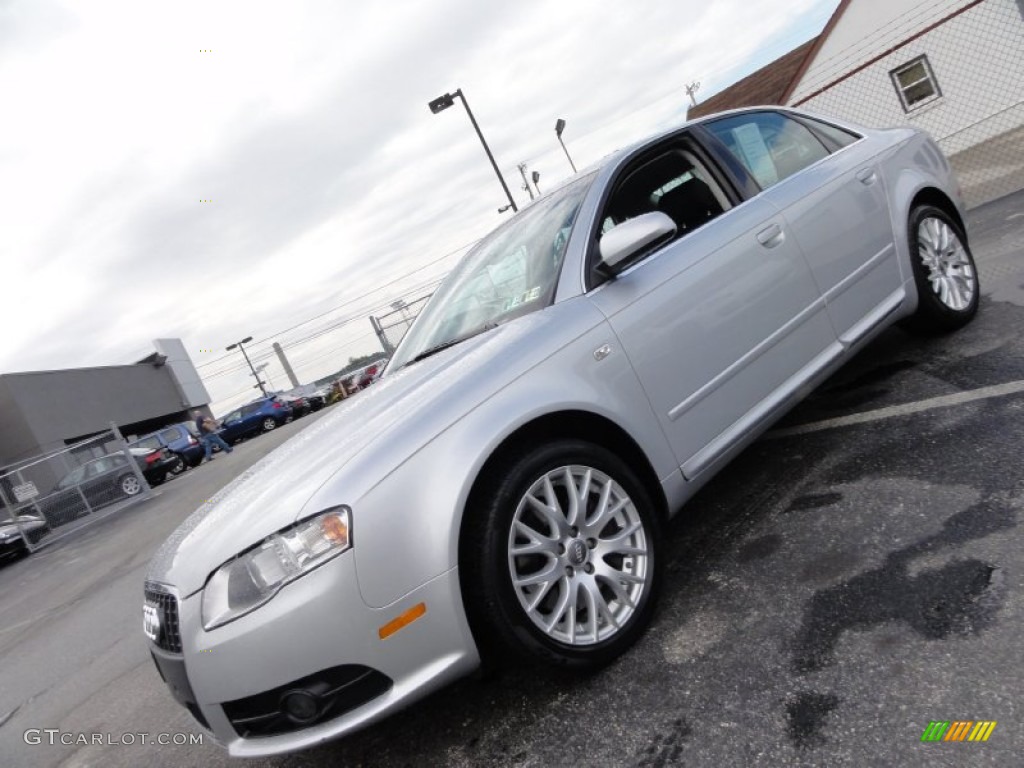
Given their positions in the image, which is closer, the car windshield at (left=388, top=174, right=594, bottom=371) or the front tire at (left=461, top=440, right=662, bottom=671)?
the front tire at (left=461, top=440, right=662, bottom=671)

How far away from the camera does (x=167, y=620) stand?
2217 mm

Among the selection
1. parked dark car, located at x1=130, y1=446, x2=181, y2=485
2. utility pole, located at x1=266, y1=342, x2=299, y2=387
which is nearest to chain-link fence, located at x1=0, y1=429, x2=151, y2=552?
parked dark car, located at x1=130, y1=446, x2=181, y2=485

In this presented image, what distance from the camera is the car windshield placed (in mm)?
2895

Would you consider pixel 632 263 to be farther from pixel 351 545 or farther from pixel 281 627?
pixel 281 627

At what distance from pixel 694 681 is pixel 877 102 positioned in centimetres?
2196

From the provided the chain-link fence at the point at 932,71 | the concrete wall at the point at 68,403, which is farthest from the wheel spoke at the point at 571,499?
the concrete wall at the point at 68,403

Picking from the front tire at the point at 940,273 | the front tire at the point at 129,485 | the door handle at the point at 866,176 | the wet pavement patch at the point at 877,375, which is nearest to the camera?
the door handle at the point at 866,176

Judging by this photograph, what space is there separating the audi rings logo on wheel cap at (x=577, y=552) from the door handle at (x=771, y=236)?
160 centimetres

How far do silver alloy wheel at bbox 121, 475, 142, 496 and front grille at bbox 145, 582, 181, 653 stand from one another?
611 inches

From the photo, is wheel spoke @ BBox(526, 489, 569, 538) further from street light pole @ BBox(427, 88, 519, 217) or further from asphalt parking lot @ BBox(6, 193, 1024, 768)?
street light pole @ BBox(427, 88, 519, 217)

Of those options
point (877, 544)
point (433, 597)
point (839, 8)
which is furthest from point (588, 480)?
point (839, 8)

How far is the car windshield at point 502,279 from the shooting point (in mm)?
2895

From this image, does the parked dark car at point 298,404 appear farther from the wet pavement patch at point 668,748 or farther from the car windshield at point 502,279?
the wet pavement patch at point 668,748

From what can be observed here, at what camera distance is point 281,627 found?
76.7 inches
